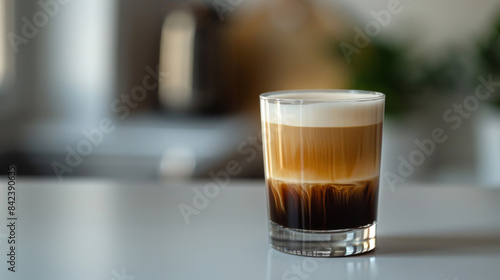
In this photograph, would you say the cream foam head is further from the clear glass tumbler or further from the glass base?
the glass base

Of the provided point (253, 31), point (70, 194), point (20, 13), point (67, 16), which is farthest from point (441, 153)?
point (70, 194)

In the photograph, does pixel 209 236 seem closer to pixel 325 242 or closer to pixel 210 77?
pixel 325 242

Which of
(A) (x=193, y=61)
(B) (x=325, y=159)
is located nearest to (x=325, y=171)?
(B) (x=325, y=159)

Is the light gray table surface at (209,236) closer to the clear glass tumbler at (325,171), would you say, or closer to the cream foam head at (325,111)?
the clear glass tumbler at (325,171)

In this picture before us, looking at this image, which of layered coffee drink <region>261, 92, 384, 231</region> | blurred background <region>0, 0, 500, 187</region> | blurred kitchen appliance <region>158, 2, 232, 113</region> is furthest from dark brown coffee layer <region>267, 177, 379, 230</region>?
blurred kitchen appliance <region>158, 2, 232, 113</region>

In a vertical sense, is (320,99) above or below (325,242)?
above

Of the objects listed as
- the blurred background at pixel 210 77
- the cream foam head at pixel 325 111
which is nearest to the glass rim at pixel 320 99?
the cream foam head at pixel 325 111

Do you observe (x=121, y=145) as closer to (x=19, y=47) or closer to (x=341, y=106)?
(x=19, y=47)
